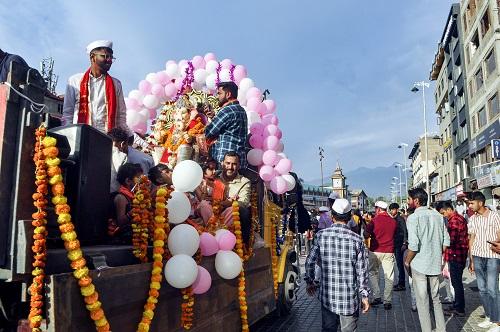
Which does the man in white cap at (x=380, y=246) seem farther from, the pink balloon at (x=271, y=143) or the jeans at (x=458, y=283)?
the pink balloon at (x=271, y=143)

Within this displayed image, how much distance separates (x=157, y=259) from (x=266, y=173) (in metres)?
3.39

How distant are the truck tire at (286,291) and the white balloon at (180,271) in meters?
3.67

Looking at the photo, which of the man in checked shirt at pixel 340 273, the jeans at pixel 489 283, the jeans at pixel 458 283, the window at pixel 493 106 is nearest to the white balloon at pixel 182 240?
the man in checked shirt at pixel 340 273

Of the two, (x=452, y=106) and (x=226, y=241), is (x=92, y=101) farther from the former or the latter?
(x=452, y=106)

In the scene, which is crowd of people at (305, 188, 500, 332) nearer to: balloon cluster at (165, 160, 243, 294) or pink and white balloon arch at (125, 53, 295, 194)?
balloon cluster at (165, 160, 243, 294)

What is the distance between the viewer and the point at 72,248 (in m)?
2.28

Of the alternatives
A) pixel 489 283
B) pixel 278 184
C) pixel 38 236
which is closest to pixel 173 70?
pixel 278 184

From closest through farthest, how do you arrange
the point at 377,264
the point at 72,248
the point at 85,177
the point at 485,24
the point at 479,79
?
1. the point at 72,248
2. the point at 85,177
3. the point at 377,264
4. the point at 485,24
5. the point at 479,79

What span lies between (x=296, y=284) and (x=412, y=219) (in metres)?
2.62

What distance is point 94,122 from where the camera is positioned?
4.49 metres

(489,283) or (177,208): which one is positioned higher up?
(177,208)

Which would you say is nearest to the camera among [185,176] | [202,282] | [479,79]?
[202,282]

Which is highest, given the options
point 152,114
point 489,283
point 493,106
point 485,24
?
point 485,24

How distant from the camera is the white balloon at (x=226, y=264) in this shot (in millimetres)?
3977
